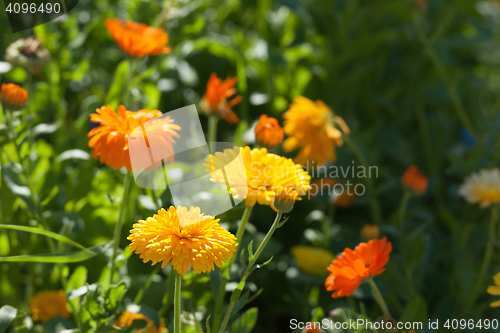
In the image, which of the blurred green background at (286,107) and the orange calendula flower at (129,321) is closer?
the orange calendula flower at (129,321)

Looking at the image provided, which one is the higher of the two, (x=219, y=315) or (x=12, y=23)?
(x=12, y=23)

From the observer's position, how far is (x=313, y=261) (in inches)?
38.2

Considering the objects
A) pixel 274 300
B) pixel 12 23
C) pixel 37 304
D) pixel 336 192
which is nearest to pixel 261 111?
pixel 336 192

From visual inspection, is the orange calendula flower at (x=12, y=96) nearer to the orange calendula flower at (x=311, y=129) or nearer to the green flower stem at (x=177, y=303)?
the green flower stem at (x=177, y=303)

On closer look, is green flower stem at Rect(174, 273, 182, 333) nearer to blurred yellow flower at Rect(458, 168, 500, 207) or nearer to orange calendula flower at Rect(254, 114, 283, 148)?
orange calendula flower at Rect(254, 114, 283, 148)

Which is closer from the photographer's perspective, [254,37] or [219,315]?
[219,315]

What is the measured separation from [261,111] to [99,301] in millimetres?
837

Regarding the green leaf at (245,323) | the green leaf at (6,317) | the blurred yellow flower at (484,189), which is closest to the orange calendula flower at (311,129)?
the blurred yellow flower at (484,189)

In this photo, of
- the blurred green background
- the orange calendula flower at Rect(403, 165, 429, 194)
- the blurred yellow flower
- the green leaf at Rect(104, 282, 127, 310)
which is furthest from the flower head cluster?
the blurred yellow flower

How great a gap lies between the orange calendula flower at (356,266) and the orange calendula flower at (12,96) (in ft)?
1.77

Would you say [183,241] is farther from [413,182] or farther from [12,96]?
[413,182]

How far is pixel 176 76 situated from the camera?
130 cm

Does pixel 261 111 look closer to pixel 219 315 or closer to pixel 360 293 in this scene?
pixel 360 293

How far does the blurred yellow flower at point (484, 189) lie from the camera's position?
34.8 inches
